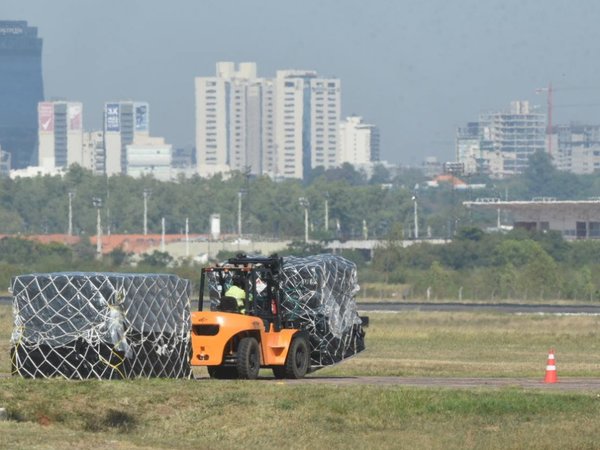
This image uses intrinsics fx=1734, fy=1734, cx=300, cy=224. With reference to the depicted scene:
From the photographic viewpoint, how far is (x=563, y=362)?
51.3 metres

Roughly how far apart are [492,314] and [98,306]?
185ft

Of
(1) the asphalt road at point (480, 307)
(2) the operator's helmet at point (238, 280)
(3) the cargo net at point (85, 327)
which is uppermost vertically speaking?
(2) the operator's helmet at point (238, 280)

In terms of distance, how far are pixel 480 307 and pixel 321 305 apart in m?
60.3

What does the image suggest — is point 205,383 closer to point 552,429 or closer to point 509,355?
point 552,429

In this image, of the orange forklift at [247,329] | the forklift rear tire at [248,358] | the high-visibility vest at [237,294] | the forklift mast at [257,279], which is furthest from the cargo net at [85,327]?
the forklift mast at [257,279]

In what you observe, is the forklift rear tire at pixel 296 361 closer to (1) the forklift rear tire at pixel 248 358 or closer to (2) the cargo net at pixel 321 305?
(2) the cargo net at pixel 321 305

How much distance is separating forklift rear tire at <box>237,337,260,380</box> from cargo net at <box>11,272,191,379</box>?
1586 mm

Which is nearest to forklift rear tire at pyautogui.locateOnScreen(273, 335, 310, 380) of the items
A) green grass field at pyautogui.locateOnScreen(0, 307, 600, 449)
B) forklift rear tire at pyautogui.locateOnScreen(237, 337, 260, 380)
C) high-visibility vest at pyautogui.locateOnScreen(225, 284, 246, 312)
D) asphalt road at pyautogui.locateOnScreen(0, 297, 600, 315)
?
forklift rear tire at pyautogui.locateOnScreen(237, 337, 260, 380)

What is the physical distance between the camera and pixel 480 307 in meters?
98.1

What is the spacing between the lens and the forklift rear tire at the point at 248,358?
35.2m

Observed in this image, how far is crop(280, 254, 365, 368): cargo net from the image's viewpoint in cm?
3825

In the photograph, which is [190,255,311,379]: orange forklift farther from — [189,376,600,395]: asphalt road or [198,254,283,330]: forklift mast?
[189,376,600,395]: asphalt road

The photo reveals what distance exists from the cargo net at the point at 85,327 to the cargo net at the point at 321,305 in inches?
162

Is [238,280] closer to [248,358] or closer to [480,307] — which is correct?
[248,358]
